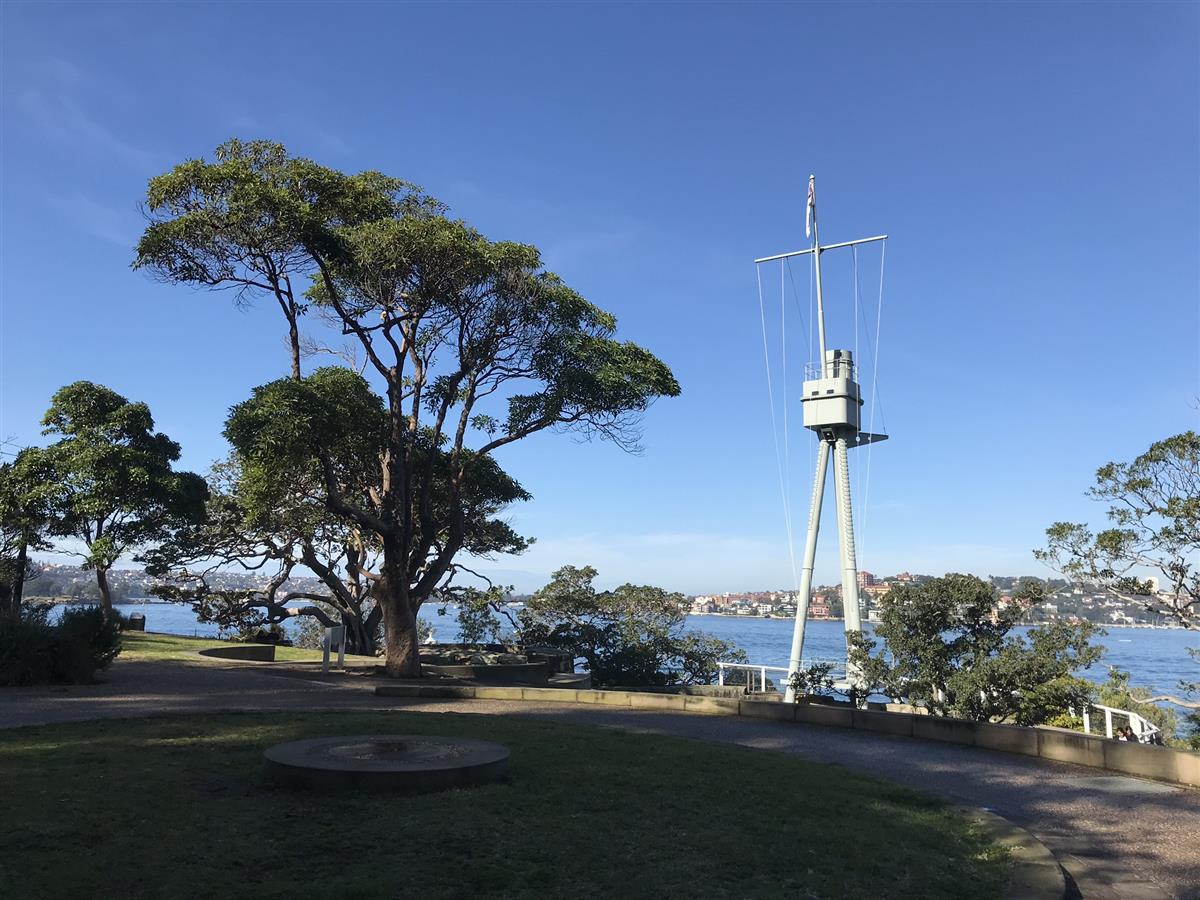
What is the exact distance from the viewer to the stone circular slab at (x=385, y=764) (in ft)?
21.1

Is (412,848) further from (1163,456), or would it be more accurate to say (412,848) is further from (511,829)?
(1163,456)

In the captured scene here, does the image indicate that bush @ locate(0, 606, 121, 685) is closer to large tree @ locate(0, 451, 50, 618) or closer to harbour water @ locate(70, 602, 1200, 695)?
large tree @ locate(0, 451, 50, 618)

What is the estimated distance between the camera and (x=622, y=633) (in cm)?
2403

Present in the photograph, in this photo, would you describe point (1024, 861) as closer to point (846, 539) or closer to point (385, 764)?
point (385, 764)

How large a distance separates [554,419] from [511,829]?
48.6 feet

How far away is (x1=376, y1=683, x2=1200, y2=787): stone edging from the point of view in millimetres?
8906

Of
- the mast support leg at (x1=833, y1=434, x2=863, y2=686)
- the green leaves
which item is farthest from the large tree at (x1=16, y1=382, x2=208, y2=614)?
the mast support leg at (x1=833, y1=434, x2=863, y2=686)

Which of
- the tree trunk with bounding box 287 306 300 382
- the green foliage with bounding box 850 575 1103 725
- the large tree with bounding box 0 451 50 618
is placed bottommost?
the green foliage with bounding box 850 575 1103 725

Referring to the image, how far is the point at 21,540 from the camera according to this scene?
24.1m

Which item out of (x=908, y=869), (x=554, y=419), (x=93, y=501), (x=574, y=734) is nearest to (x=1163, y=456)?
(x=554, y=419)

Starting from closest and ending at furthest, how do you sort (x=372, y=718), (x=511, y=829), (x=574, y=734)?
1. (x=511, y=829)
2. (x=574, y=734)
3. (x=372, y=718)

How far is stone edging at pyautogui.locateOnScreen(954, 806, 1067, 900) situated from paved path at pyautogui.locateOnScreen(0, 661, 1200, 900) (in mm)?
196

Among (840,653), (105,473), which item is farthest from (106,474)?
(840,653)

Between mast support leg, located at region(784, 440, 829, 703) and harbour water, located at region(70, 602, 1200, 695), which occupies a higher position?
mast support leg, located at region(784, 440, 829, 703)
